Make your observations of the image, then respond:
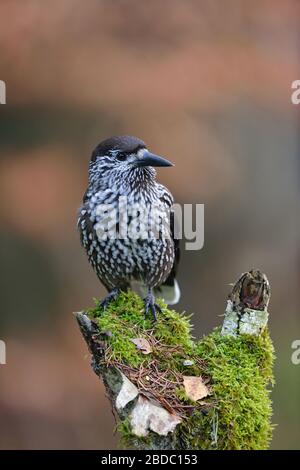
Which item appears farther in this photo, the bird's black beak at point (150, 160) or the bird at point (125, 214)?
the bird at point (125, 214)

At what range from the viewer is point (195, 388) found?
3.13 m

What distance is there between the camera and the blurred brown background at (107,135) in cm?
655

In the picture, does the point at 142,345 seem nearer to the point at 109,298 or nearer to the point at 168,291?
the point at 109,298

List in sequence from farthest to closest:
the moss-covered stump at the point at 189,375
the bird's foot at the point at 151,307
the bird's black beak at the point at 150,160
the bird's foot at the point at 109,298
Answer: the bird's black beak at the point at 150,160 → the bird's foot at the point at 109,298 → the bird's foot at the point at 151,307 → the moss-covered stump at the point at 189,375

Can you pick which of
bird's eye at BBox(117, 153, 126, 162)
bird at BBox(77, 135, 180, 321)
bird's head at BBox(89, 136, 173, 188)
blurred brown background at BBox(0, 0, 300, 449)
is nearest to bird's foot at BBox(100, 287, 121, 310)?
bird at BBox(77, 135, 180, 321)

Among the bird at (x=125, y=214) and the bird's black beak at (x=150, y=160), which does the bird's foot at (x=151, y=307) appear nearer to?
the bird at (x=125, y=214)

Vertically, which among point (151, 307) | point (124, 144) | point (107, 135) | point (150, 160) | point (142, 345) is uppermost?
point (107, 135)

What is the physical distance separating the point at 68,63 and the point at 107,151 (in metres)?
2.75

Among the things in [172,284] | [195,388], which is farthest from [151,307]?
[172,284]

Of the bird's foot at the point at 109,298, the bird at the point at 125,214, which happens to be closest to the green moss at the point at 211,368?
the bird's foot at the point at 109,298

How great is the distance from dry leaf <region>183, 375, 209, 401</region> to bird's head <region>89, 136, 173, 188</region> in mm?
1338

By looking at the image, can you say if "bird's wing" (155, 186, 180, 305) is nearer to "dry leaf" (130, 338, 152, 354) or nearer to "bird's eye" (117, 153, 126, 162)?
"bird's eye" (117, 153, 126, 162)

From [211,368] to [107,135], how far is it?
377 centimetres

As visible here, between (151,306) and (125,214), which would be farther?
(125,214)
